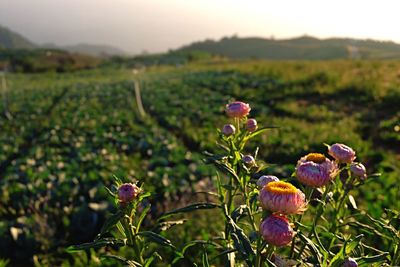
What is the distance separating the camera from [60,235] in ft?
16.6

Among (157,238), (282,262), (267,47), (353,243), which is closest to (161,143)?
(157,238)

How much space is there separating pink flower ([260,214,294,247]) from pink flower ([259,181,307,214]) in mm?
34

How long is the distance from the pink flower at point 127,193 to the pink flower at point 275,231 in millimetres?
555

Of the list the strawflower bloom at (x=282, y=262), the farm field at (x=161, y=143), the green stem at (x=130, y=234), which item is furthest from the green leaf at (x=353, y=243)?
the green stem at (x=130, y=234)

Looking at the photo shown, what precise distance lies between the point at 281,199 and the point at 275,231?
9 cm

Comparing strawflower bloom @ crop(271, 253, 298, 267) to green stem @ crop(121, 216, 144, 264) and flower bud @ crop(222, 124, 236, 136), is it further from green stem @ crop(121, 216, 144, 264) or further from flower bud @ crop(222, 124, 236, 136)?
flower bud @ crop(222, 124, 236, 136)

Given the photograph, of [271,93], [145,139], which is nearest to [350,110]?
[271,93]

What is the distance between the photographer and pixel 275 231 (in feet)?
4.23

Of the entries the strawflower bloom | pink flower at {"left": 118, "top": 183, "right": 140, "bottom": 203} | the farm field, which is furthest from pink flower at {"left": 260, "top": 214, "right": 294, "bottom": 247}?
the farm field

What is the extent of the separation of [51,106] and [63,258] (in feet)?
32.2

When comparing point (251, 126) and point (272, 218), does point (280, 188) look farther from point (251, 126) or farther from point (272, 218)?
point (251, 126)

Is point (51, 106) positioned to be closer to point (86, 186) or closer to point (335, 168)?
point (86, 186)

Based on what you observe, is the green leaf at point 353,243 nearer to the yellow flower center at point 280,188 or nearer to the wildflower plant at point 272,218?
the wildflower plant at point 272,218

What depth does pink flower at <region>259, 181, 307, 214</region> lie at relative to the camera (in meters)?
1.29
